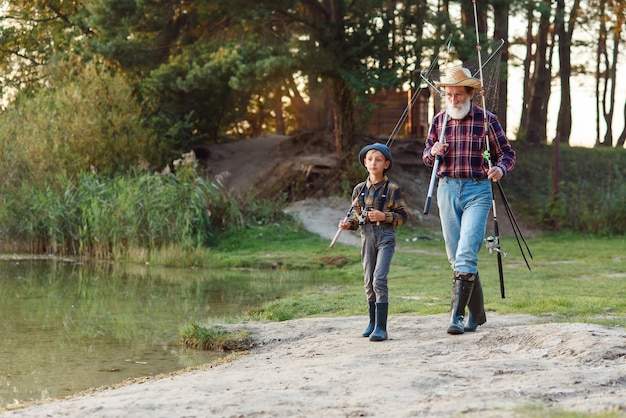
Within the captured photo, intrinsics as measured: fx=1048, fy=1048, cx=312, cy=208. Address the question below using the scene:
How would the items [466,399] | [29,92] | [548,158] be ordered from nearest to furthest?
[466,399] < [29,92] < [548,158]

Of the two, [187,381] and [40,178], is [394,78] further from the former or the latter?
[187,381]

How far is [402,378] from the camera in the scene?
5.98 meters

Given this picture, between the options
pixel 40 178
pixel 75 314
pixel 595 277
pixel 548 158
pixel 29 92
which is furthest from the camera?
Result: pixel 548 158

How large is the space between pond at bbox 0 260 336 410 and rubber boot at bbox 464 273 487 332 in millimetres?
2180

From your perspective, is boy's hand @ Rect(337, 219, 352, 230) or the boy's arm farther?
the boy's arm

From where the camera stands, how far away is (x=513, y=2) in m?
22.2

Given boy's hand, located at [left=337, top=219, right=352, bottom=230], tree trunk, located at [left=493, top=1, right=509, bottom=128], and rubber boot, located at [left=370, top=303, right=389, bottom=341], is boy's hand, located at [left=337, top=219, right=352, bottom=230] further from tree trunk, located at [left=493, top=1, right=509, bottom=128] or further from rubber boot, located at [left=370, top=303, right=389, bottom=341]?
tree trunk, located at [left=493, top=1, right=509, bottom=128]

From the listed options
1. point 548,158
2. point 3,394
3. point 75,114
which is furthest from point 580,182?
point 3,394

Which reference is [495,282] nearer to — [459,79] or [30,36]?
[459,79]

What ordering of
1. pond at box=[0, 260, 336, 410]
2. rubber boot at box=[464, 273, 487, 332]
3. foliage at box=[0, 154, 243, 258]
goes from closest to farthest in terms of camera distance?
rubber boot at box=[464, 273, 487, 332] < pond at box=[0, 260, 336, 410] < foliage at box=[0, 154, 243, 258]

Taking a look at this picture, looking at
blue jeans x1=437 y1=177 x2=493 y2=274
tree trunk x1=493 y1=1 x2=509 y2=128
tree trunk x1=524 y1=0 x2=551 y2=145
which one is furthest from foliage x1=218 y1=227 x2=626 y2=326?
tree trunk x1=524 y1=0 x2=551 y2=145

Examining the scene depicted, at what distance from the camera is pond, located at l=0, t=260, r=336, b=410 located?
8273 mm

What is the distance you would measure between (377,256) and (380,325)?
0.52 meters

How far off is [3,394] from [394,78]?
1565 centimetres
